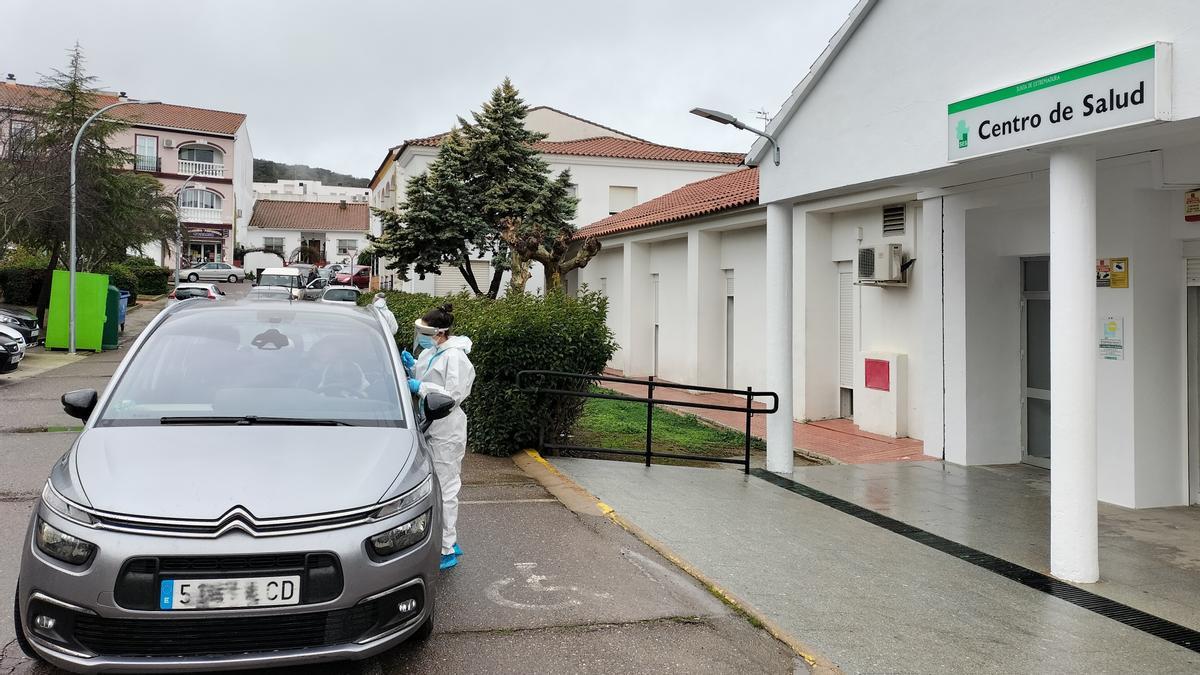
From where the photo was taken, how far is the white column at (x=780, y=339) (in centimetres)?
970

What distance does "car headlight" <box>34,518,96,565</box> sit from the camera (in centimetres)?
349

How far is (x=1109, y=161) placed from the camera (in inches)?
306

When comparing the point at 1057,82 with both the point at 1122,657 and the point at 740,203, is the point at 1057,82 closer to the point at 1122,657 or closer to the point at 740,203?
the point at 1122,657

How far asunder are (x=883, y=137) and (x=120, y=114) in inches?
2411

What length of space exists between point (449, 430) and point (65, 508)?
2.28 metres

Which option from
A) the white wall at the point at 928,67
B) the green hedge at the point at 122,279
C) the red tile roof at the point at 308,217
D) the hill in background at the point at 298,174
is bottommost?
the white wall at the point at 928,67

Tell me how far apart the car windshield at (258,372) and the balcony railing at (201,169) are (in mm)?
61919

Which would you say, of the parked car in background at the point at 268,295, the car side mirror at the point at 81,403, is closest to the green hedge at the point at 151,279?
the parked car in background at the point at 268,295

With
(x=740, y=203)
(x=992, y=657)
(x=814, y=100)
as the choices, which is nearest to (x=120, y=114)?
(x=740, y=203)

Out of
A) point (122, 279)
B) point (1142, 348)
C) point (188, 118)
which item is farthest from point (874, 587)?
point (188, 118)

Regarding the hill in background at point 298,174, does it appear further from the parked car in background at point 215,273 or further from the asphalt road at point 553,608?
the asphalt road at point 553,608

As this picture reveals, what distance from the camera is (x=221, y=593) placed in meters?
3.45

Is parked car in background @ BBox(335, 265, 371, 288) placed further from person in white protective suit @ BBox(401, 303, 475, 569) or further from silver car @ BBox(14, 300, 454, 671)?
silver car @ BBox(14, 300, 454, 671)

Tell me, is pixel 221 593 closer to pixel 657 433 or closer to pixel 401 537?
pixel 401 537
